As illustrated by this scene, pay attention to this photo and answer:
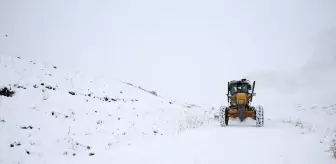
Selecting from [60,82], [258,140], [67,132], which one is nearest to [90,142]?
[67,132]

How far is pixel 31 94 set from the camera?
38.7 ft

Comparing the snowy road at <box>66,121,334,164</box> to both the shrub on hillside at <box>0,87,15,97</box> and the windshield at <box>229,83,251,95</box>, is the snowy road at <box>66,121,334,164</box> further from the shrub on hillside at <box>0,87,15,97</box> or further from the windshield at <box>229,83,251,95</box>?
the windshield at <box>229,83,251,95</box>

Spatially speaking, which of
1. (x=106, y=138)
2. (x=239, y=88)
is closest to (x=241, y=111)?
(x=239, y=88)

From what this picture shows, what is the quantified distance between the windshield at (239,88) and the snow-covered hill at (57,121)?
14.7ft

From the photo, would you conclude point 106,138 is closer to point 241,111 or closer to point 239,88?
point 241,111

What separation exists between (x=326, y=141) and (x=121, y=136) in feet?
24.1

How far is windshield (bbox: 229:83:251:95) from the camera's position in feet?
52.5

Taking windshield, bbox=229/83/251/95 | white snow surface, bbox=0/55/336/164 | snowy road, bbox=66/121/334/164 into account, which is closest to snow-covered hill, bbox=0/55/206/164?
white snow surface, bbox=0/55/336/164

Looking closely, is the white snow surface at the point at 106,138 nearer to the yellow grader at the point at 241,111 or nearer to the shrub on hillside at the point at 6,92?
the shrub on hillside at the point at 6,92

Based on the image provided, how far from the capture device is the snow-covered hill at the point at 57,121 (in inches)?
312

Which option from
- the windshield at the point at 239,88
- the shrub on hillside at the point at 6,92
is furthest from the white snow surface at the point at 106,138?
the windshield at the point at 239,88

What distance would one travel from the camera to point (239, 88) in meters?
16.1

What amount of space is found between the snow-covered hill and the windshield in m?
4.48

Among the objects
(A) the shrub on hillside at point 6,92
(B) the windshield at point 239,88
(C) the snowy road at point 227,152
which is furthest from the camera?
(B) the windshield at point 239,88
